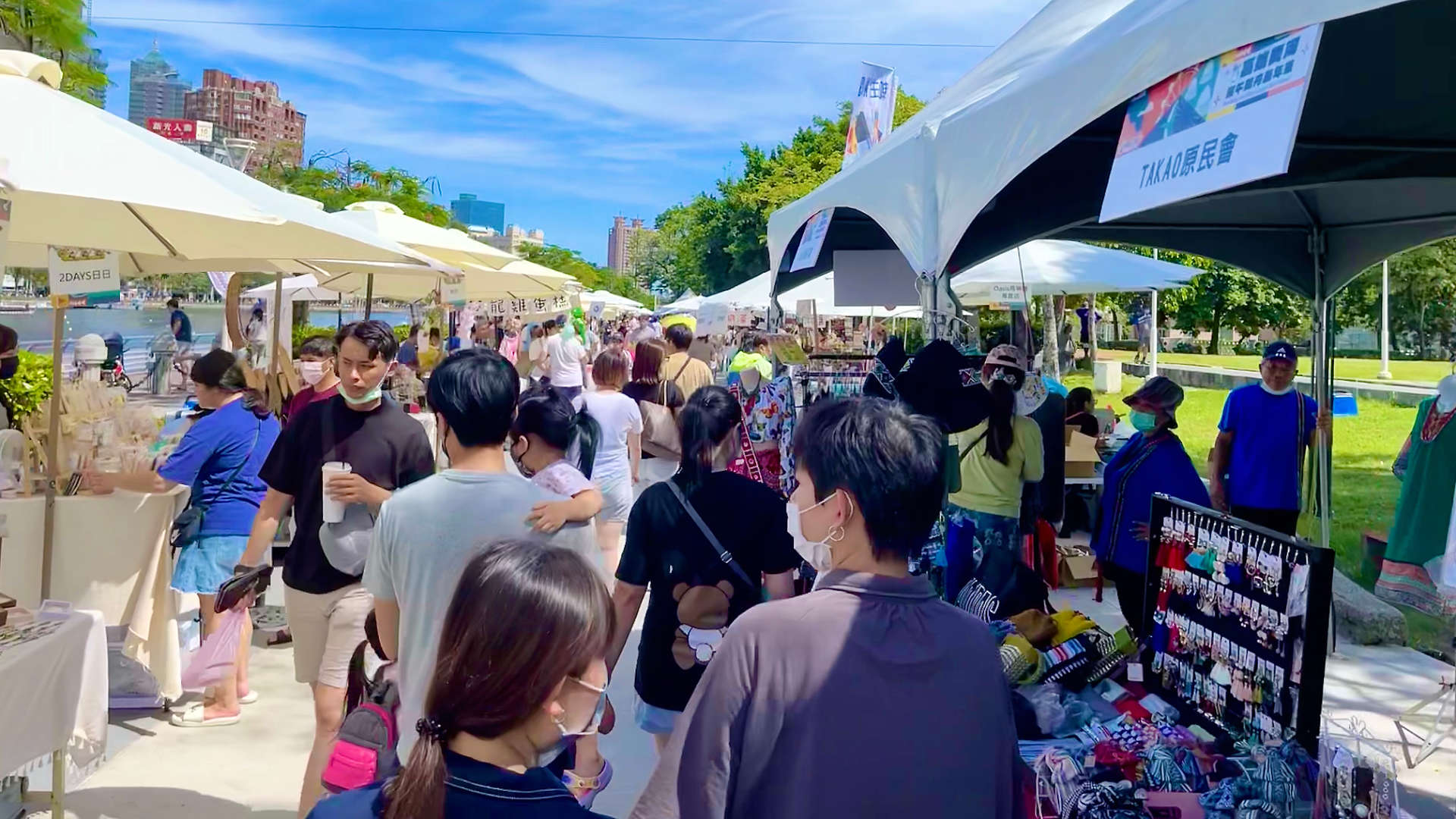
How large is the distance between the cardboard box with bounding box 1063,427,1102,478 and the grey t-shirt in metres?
6.57

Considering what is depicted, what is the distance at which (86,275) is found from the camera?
404 cm

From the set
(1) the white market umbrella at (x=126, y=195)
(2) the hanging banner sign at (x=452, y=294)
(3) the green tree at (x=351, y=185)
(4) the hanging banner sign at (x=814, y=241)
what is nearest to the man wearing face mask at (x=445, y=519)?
(1) the white market umbrella at (x=126, y=195)

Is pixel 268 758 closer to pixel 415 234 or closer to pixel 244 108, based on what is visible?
pixel 415 234

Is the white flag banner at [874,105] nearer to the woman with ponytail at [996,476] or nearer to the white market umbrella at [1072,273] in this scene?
the white market umbrella at [1072,273]

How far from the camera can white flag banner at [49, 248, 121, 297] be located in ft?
13.1

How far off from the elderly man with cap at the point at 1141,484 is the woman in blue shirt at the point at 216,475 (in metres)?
3.97

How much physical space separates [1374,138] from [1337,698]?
286 centimetres

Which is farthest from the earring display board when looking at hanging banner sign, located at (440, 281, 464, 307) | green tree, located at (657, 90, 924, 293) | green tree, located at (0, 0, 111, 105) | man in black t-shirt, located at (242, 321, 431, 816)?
green tree, located at (657, 90, 924, 293)

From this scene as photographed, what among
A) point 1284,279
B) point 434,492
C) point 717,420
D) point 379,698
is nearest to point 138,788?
point 379,698

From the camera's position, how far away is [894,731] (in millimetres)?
1617

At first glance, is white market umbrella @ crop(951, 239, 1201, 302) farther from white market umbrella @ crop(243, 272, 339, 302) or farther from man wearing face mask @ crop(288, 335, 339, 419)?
white market umbrella @ crop(243, 272, 339, 302)

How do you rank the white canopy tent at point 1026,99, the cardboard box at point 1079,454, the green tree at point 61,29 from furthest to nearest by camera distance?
the green tree at point 61,29, the cardboard box at point 1079,454, the white canopy tent at point 1026,99

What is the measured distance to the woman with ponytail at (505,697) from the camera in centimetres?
133

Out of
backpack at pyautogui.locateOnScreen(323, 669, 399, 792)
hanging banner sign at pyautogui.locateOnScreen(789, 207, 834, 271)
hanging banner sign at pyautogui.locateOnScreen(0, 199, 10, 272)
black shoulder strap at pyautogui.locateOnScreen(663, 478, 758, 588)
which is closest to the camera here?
backpack at pyautogui.locateOnScreen(323, 669, 399, 792)
